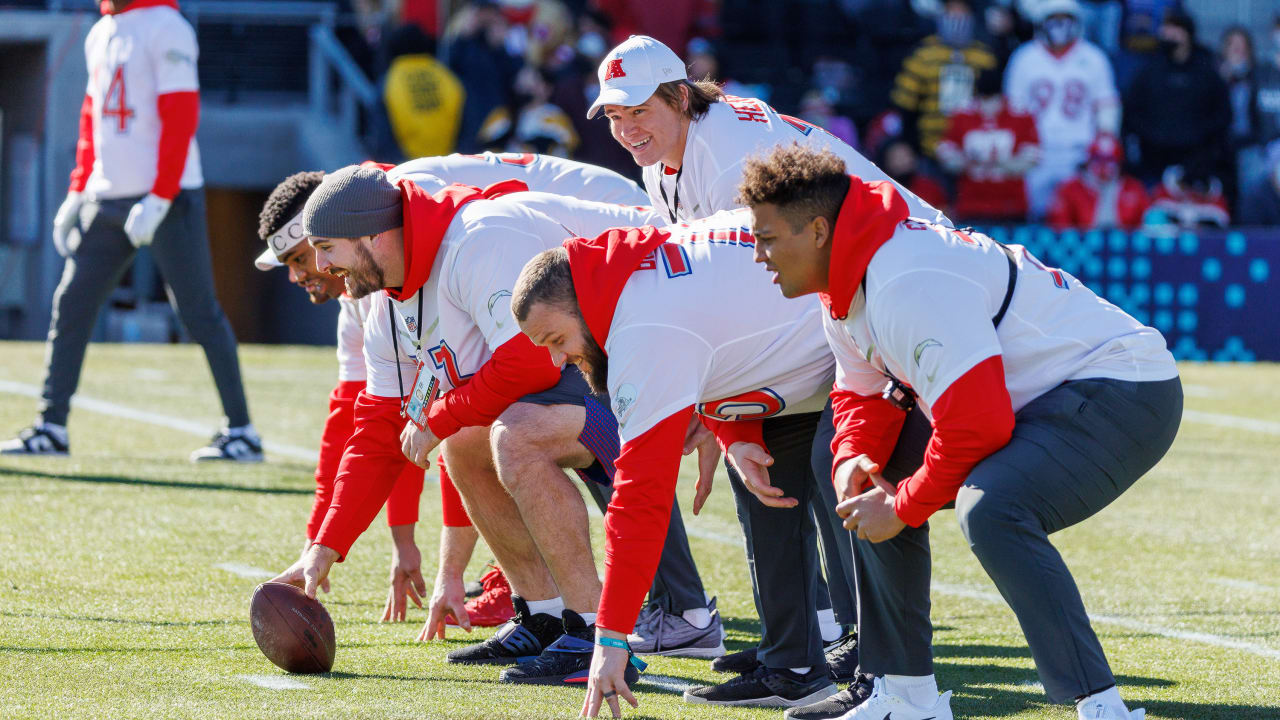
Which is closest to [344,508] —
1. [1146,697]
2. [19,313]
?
[1146,697]

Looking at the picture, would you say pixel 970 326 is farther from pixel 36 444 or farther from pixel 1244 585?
pixel 36 444

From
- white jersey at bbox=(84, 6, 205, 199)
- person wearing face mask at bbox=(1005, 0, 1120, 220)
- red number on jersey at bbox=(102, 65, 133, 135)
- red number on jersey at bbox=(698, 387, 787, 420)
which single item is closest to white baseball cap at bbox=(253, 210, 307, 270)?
red number on jersey at bbox=(698, 387, 787, 420)

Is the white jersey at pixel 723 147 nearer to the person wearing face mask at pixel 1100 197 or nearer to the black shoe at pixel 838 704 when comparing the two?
the black shoe at pixel 838 704

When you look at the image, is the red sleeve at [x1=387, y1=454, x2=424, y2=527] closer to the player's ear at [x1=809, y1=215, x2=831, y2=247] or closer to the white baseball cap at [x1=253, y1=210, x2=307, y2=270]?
the white baseball cap at [x1=253, y1=210, x2=307, y2=270]

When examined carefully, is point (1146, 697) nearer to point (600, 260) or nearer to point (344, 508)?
point (600, 260)

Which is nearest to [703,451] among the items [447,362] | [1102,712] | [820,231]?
[447,362]

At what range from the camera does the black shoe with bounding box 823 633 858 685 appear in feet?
16.6

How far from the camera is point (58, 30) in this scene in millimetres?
19031

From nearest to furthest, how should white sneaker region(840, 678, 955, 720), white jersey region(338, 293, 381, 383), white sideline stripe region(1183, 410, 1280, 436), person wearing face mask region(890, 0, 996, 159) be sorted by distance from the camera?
white sneaker region(840, 678, 955, 720), white jersey region(338, 293, 381, 383), white sideline stripe region(1183, 410, 1280, 436), person wearing face mask region(890, 0, 996, 159)

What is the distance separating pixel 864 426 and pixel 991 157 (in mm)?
12986

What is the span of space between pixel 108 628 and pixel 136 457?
160 inches

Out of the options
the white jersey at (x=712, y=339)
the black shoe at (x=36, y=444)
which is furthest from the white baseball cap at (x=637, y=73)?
the black shoe at (x=36, y=444)

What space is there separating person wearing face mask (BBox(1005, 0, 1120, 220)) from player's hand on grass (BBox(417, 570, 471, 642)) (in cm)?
1261

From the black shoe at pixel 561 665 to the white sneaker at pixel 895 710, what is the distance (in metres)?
0.71
